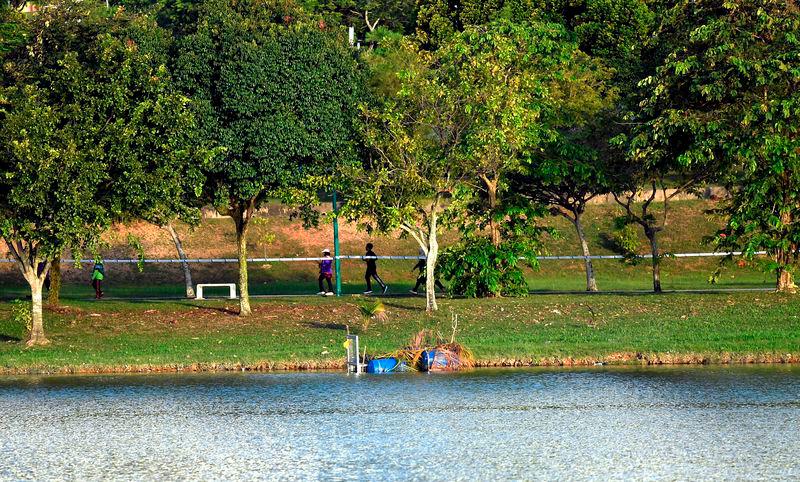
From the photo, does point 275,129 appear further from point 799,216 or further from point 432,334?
point 799,216

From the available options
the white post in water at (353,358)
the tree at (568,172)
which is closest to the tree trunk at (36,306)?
the white post in water at (353,358)

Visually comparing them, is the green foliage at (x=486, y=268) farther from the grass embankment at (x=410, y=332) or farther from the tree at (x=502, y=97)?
the grass embankment at (x=410, y=332)

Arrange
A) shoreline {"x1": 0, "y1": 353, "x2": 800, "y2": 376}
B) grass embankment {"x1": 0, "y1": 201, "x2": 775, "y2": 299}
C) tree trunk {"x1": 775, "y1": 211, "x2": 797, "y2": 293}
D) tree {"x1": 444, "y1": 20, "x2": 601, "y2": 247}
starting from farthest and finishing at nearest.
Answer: grass embankment {"x1": 0, "y1": 201, "x2": 775, "y2": 299} < tree trunk {"x1": 775, "y1": 211, "x2": 797, "y2": 293} < tree {"x1": 444, "y1": 20, "x2": 601, "y2": 247} < shoreline {"x1": 0, "y1": 353, "x2": 800, "y2": 376}

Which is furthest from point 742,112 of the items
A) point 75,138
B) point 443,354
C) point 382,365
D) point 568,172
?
point 75,138

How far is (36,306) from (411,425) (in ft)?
52.1

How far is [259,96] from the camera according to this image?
37094mm

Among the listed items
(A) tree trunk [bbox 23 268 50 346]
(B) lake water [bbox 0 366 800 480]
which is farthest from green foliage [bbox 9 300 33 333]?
(B) lake water [bbox 0 366 800 480]

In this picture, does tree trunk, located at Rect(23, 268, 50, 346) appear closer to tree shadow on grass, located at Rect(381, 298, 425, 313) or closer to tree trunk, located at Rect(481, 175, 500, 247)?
tree shadow on grass, located at Rect(381, 298, 425, 313)

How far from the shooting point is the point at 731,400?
83.9ft

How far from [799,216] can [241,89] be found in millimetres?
18784

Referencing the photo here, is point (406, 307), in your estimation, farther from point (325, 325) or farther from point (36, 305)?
point (36, 305)

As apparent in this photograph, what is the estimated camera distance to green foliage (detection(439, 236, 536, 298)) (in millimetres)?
42156

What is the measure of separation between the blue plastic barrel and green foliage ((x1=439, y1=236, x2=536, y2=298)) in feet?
37.5

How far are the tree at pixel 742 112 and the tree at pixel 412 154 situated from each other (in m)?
6.30
